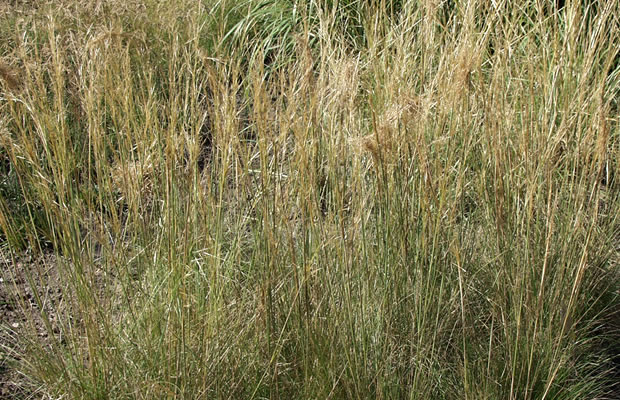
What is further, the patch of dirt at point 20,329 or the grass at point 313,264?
the patch of dirt at point 20,329

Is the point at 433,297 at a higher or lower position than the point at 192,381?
higher

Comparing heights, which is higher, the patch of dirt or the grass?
the grass

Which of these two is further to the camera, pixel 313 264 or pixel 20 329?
pixel 20 329

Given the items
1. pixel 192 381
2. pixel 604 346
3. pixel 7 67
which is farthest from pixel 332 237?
pixel 604 346

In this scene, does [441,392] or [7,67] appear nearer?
[7,67]

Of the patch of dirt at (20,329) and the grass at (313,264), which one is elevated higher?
the grass at (313,264)

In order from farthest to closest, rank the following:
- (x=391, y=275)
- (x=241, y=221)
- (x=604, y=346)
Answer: (x=604, y=346) → (x=241, y=221) → (x=391, y=275)

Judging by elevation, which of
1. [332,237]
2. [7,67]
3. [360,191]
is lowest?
[332,237]

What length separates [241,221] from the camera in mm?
2268

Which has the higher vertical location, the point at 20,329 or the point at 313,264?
the point at 313,264

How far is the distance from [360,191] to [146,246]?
0.64 m

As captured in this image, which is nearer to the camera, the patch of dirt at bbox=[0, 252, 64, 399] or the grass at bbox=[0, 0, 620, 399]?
the grass at bbox=[0, 0, 620, 399]

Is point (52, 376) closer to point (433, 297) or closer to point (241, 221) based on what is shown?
point (241, 221)

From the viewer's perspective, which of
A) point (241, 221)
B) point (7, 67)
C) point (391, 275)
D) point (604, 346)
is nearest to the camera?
point (7, 67)
